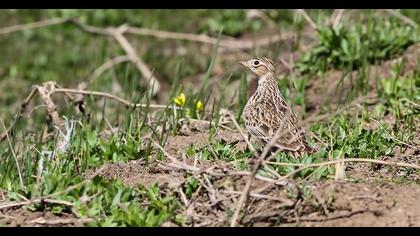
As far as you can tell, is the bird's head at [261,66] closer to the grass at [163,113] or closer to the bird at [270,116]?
the bird at [270,116]

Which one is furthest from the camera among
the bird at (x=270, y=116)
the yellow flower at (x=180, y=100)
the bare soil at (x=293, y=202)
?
the yellow flower at (x=180, y=100)

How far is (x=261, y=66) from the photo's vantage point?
7.91 meters

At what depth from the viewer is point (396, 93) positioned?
8023mm

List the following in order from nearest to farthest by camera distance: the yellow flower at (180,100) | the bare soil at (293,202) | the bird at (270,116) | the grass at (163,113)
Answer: the bare soil at (293,202), the grass at (163,113), the bird at (270,116), the yellow flower at (180,100)

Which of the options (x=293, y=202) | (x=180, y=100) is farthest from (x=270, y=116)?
(x=293, y=202)

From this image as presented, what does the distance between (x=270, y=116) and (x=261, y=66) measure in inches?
36.2

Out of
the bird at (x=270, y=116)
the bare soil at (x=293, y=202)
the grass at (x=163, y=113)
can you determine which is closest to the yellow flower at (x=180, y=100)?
the grass at (x=163, y=113)

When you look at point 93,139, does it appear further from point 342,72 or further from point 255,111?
point 342,72

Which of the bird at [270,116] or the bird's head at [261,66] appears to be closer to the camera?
the bird at [270,116]

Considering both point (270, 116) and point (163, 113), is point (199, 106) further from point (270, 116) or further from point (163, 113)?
point (270, 116)

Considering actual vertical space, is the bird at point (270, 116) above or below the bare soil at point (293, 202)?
above

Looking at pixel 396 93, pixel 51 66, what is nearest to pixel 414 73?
pixel 396 93

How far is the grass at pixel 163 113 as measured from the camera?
5789 mm

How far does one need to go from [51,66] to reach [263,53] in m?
3.03
